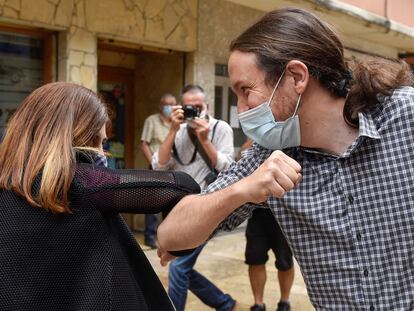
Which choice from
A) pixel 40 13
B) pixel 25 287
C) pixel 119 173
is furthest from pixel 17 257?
pixel 40 13

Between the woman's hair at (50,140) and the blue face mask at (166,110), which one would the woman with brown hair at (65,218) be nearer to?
the woman's hair at (50,140)

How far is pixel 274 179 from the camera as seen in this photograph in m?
1.38

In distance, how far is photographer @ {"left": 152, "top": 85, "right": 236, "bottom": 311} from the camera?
13.6ft

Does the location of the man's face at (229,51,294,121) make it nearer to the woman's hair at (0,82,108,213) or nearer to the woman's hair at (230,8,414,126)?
the woman's hair at (230,8,414,126)

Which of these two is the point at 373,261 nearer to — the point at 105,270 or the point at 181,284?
the point at 105,270

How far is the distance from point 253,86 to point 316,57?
0.22m

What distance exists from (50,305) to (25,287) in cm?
9

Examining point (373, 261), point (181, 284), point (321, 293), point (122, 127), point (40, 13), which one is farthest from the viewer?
point (122, 127)

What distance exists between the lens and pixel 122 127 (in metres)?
7.68

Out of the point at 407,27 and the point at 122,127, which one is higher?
the point at 407,27

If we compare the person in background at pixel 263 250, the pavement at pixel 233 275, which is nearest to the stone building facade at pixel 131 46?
the pavement at pixel 233 275

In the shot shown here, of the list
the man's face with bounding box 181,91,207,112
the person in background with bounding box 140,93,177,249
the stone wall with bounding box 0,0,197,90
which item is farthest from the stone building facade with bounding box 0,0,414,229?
the man's face with bounding box 181,91,207,112

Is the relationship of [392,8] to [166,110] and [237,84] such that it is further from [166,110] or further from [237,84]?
[237,84]

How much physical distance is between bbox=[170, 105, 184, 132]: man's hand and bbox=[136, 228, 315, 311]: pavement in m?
1.65
